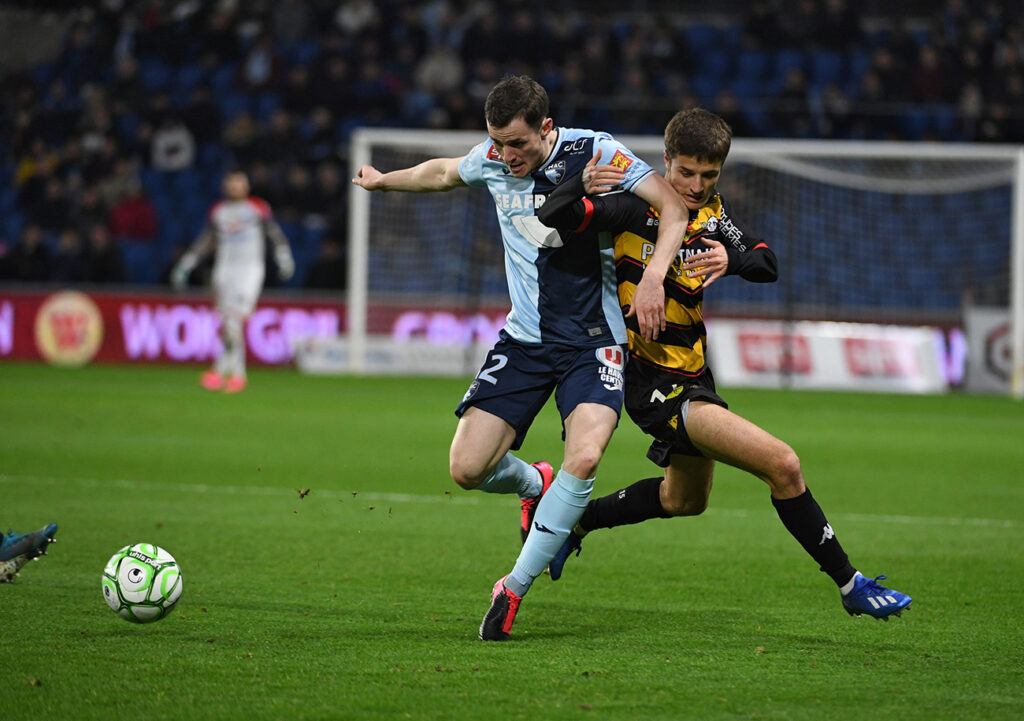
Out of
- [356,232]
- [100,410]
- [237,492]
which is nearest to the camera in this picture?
[237,492]

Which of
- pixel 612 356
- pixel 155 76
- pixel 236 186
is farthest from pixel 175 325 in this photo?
pixel 612 356

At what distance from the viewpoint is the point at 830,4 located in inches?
881

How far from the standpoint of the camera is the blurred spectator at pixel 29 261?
2067 centimetres

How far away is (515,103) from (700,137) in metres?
0.68

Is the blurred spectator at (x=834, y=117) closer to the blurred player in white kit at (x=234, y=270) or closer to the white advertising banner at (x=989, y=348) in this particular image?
the white advertising banner at (x=989, y=348)

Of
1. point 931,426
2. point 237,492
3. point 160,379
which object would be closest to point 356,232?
point 160,379

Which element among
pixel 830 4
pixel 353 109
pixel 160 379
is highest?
pixel 830 4

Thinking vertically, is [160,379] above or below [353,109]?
below

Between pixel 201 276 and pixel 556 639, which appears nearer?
pixel 556 639

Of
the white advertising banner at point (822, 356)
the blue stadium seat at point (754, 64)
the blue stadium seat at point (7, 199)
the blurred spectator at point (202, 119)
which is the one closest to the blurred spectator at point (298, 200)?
the blurred spectator at point (202, 119)

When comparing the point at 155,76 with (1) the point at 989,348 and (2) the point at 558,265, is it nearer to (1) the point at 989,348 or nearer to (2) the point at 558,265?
(1) the point at 989,348

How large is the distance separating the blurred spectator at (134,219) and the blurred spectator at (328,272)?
10.5ft

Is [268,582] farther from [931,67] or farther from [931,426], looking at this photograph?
[931,67]

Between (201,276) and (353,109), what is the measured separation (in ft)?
12.7
